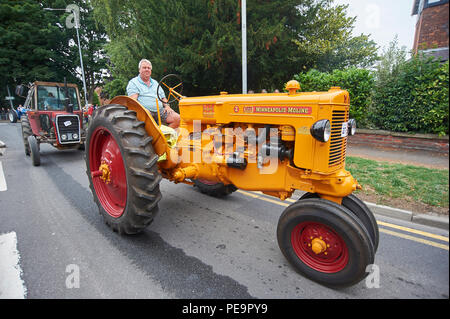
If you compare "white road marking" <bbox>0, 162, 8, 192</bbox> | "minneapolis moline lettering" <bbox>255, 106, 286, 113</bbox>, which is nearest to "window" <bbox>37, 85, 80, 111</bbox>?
"white road marking" <bbox>0, 162, 8, 192</bbox>

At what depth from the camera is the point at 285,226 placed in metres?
2.12

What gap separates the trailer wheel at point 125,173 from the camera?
2439mm

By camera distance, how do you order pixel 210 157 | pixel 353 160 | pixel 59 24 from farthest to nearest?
pixel 59 24
pixel 353 160
pixel 210 157

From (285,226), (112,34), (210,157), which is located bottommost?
(285,226)

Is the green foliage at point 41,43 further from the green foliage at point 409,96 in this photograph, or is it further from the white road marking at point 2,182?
the green foliage at point 409,96

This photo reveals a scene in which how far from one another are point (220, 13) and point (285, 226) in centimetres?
760

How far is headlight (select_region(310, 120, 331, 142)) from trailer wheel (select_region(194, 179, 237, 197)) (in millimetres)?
2068

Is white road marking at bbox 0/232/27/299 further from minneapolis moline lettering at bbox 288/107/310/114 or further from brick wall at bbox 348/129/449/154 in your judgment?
brick wall at bbox 348/129/449/154

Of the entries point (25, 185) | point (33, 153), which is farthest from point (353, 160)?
point (33, 153)

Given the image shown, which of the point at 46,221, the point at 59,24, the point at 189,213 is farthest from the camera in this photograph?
the point at 59,24

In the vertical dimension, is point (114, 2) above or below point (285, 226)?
above

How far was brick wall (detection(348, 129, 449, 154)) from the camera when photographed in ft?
3.18

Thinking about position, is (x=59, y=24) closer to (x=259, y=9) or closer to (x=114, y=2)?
(x=114, y=2)

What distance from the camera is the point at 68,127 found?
6.76 metres
